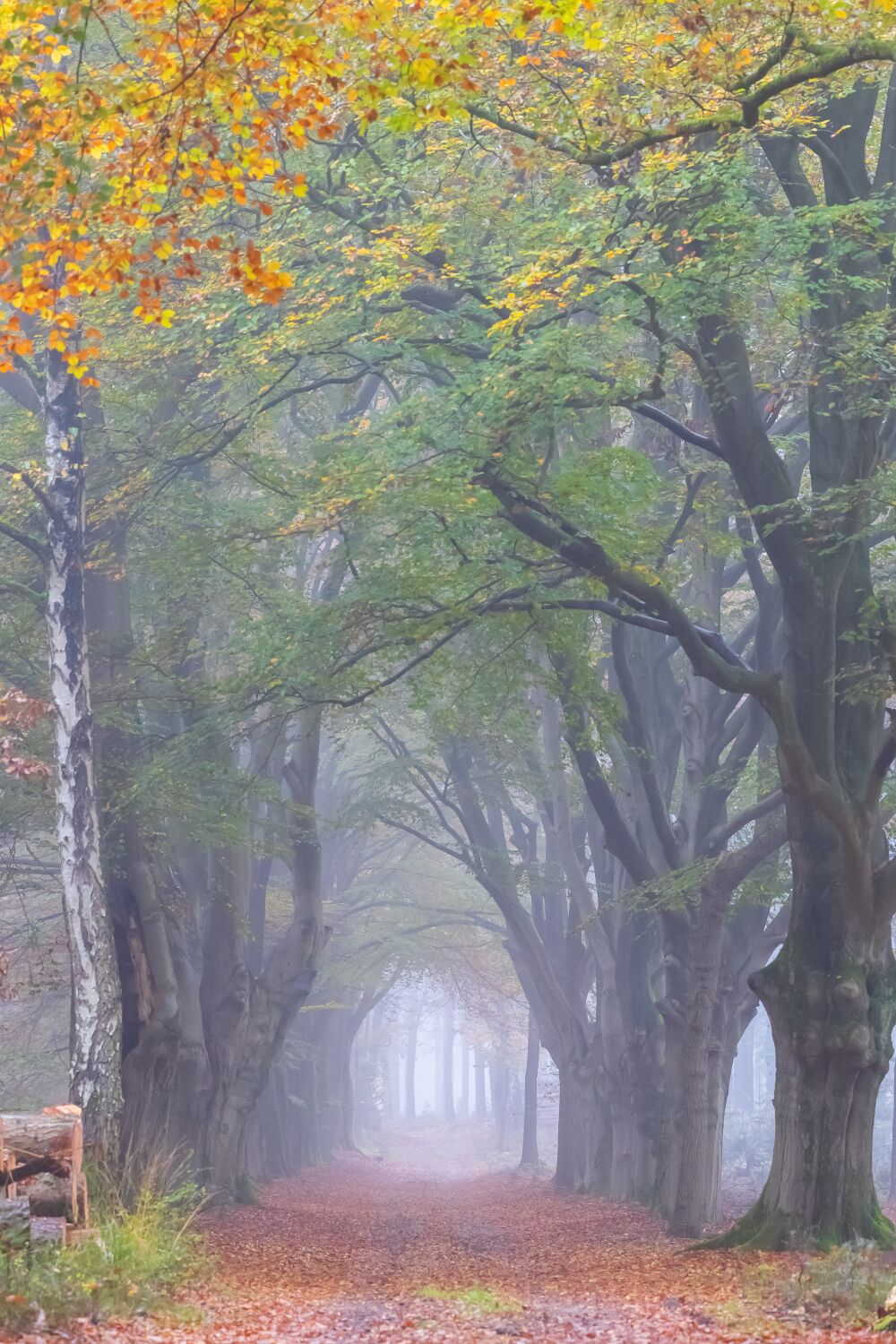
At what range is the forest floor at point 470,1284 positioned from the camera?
27.5 feet

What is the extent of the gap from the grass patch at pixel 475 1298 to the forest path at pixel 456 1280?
24mm

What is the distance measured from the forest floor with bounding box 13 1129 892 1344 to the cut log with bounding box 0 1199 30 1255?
3.19 ft

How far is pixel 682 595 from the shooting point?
20.2m

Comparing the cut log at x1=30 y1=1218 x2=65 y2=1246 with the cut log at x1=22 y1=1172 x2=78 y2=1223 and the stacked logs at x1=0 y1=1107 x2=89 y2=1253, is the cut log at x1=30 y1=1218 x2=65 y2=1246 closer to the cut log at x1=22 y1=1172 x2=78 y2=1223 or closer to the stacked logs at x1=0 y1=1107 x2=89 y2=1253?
the stacked logs at x1=0 y1=1107 x2=89 y2=1253

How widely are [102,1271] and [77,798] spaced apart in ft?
18.7

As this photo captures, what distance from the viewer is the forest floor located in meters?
8.37

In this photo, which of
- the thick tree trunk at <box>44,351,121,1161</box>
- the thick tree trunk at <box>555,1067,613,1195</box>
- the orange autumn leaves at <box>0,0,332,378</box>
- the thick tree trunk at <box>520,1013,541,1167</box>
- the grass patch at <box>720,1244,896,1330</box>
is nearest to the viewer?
the orange autumn leaves at <box>0,0,332,378</box>

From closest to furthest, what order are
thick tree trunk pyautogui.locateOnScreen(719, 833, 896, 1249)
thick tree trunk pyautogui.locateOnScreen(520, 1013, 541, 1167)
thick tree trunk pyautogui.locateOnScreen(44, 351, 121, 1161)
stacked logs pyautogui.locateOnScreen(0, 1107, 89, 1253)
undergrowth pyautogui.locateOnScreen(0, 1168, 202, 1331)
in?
undergrowth pyautogui.locateOnScreen(0, 1168, 202, 1331) < stacked logs pyautogui.locateOnScreen(0, 1107, 89, 1253) < thick tree trunk pyautogui.locateOnScreen(719, 833, 896, 1249) < thick tree trunk pyautogui.locateOnScreen(44, 351, 121, 1161) < thick tree trunk pyautogui.locateOnScreen(520, 1013, 541, 1167)

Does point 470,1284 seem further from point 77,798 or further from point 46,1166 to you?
point 77,798

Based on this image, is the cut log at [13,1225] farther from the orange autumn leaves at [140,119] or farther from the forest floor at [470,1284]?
the orange autumn leaves at [140,119]

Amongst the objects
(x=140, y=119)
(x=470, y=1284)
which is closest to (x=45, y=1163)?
(x=470, y=1284)

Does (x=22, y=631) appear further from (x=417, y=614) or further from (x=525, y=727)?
(x=525, y=727)

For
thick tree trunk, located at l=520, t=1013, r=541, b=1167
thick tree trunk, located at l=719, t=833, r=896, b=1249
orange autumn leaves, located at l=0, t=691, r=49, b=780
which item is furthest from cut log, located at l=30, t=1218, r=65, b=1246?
thick tree trunk, located at l=520, t=1013, r=541, b=1167

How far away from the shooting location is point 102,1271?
338 inches
